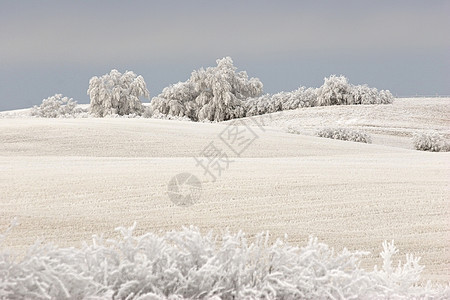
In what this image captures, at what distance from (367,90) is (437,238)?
1242 centimetres

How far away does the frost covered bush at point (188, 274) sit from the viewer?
112 centimetres

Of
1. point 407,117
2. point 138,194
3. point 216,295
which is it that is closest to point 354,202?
point 138,194

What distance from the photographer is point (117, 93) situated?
12.9 m

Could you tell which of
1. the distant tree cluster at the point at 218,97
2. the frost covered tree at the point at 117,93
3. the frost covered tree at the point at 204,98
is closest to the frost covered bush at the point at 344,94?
the distant tree cluster at the point at 218,97

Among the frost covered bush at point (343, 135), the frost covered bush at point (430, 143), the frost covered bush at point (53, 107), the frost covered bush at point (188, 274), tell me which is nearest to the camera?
the frost covered bush at point (188, 274)

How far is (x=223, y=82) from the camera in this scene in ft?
46.9

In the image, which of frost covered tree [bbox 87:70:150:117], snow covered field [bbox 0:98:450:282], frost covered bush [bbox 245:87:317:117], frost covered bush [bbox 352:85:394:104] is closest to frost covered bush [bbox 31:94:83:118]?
frost covered tree [bbox 87:70:150:117]

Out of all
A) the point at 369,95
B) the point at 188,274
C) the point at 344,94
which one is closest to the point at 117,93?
the point at 344,94

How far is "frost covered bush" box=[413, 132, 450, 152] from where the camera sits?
28.1 ft

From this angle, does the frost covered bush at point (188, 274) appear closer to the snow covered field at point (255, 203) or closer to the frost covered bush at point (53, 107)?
the snow covered field at point (255, 203)

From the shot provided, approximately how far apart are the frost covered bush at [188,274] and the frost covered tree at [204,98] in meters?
12.4

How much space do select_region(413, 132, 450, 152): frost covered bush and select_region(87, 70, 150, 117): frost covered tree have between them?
23.5ft

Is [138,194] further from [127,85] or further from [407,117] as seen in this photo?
[127,85]

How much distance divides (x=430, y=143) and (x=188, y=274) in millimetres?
8332
